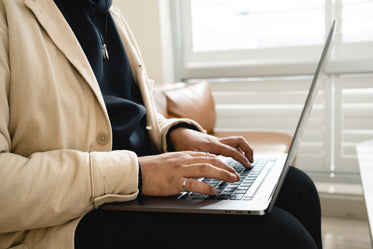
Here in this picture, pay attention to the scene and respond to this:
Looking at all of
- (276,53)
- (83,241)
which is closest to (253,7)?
(276,53)

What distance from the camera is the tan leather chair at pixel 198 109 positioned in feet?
6.70

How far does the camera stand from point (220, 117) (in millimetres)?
2686

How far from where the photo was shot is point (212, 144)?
1.07 m

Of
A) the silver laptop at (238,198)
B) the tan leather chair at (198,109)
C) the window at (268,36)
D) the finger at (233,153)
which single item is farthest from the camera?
the window at (268,36)

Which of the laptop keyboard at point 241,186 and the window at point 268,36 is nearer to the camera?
the laptop keyboard at point 241,186

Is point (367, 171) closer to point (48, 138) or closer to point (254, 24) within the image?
point (48, 138)

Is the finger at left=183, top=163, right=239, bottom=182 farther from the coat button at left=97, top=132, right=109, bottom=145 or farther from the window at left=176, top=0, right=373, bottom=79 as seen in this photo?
the window at left=176, top=0, right=373, bottom=79

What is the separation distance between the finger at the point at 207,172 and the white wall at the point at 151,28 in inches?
74.4

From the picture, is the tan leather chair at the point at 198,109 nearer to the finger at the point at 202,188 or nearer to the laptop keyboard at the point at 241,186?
the laptop keyboard at the point at 241,186

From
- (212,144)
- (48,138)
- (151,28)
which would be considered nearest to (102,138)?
(48,138)

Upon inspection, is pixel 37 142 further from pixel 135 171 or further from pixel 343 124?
pixel 343 124

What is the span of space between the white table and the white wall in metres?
1.32

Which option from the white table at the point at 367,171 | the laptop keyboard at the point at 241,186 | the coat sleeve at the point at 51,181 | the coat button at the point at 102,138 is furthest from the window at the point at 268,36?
the coat sleeve at the point at 51,181

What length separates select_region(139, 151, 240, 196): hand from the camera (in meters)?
0.75
